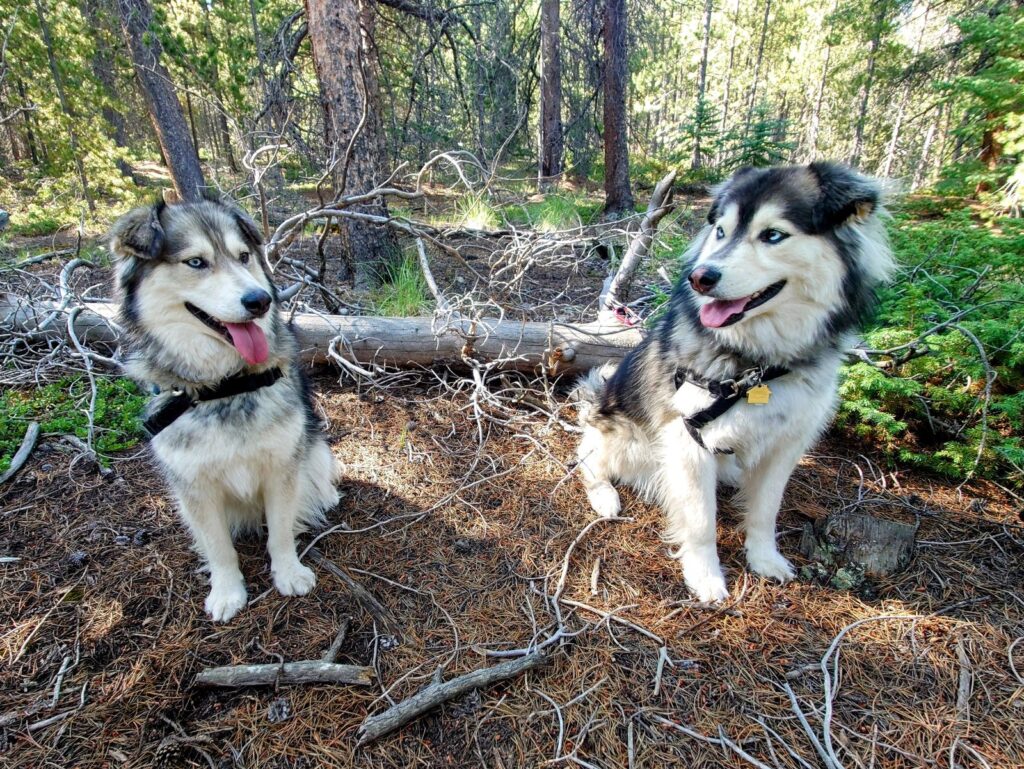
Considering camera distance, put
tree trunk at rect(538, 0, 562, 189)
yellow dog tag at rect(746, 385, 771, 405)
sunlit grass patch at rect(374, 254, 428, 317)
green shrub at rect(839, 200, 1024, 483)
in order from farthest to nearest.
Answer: tree trunk at rect(538, 0, 562, 189) < sunlit grass patch at rect(374, 254, 428, 317) < green shrub at rect(839, 200, 1024, 483) < yellow dog tag at rect(746, 385, 771, 405)

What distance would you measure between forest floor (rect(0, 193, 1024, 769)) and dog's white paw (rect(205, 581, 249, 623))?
0.05m

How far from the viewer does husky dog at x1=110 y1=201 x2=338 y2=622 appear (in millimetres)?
1832

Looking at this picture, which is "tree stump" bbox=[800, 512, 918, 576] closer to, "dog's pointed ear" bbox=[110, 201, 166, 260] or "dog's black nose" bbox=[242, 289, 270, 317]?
"dog's black nose" bbox=[242, 289, 270, 317]

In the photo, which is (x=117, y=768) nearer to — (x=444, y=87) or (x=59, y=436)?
(x=59, y=436)

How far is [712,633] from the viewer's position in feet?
6.75

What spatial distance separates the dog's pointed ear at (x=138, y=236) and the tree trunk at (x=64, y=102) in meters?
9.38

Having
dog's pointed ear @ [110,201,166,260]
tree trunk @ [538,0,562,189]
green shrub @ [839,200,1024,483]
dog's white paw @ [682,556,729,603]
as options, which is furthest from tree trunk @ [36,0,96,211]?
green shrub @ [839,200,1024,483]

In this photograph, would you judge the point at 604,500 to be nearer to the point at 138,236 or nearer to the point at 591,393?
the point at 591,393

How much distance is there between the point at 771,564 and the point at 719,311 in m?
1.27

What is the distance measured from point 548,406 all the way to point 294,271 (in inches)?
117

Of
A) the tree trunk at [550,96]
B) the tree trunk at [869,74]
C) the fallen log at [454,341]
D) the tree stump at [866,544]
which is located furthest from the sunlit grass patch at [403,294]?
the tree trunk at [550,96]

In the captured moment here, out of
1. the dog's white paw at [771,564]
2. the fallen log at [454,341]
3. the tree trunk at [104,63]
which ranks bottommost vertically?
the dog's white paw at [771,564]

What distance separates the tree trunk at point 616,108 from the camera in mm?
8023

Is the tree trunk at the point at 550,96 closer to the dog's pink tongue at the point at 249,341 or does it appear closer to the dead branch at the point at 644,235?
the dead branch at the point at 644,235
